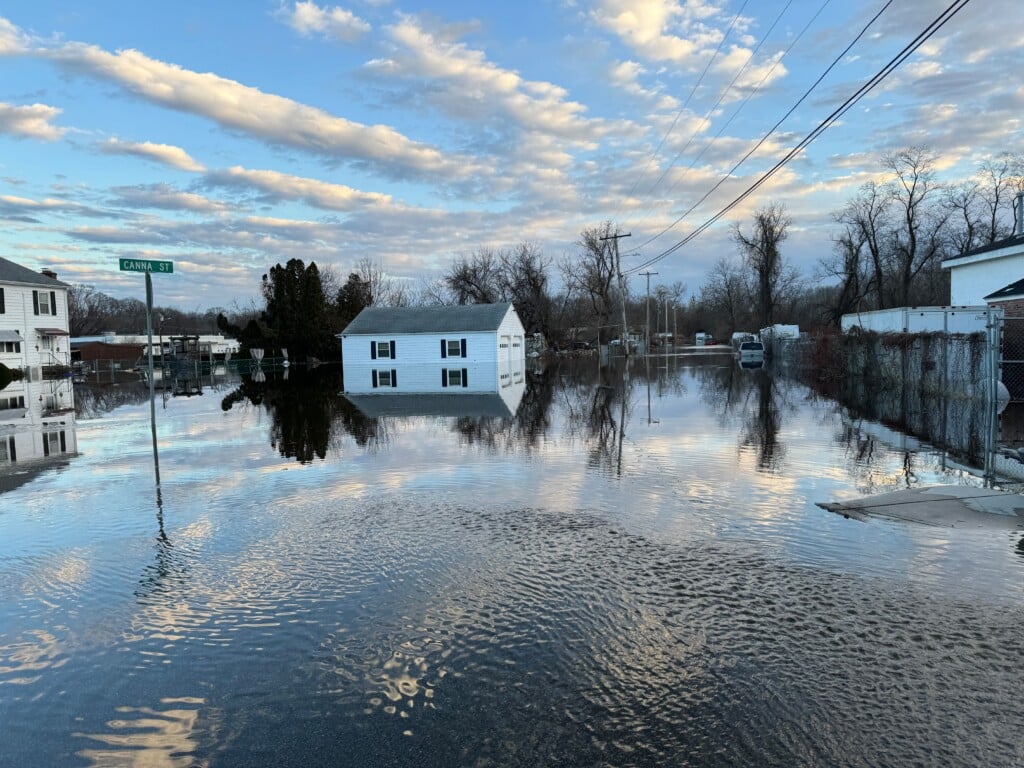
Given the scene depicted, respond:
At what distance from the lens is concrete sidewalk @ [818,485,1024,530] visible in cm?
696

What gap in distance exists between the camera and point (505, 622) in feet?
15.7

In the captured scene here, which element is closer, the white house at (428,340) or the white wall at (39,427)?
the white wall at (39,427)

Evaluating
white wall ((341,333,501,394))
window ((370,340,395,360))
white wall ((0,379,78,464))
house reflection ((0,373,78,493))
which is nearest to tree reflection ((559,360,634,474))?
house reflection ((0,373,78,493))

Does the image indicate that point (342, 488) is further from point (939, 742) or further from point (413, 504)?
point (939, 742)

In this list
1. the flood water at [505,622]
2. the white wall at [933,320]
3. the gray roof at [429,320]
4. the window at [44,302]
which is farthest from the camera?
the gray roof at [429,320]

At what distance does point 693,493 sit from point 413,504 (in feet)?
11.6

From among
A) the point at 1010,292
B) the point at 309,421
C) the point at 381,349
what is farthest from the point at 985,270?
the point at 381,349

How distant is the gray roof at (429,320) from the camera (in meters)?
45.8

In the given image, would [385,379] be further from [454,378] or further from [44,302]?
[44,302]

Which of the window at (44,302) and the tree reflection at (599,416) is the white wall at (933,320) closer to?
the tree reflection at (599,416)

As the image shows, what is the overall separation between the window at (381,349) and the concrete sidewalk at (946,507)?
4034 cm

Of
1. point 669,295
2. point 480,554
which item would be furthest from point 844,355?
point 669,295

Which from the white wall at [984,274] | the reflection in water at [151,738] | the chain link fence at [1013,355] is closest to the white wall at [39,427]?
the reflection in water at [151,738]

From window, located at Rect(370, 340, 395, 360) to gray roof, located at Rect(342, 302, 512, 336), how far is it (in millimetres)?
788
